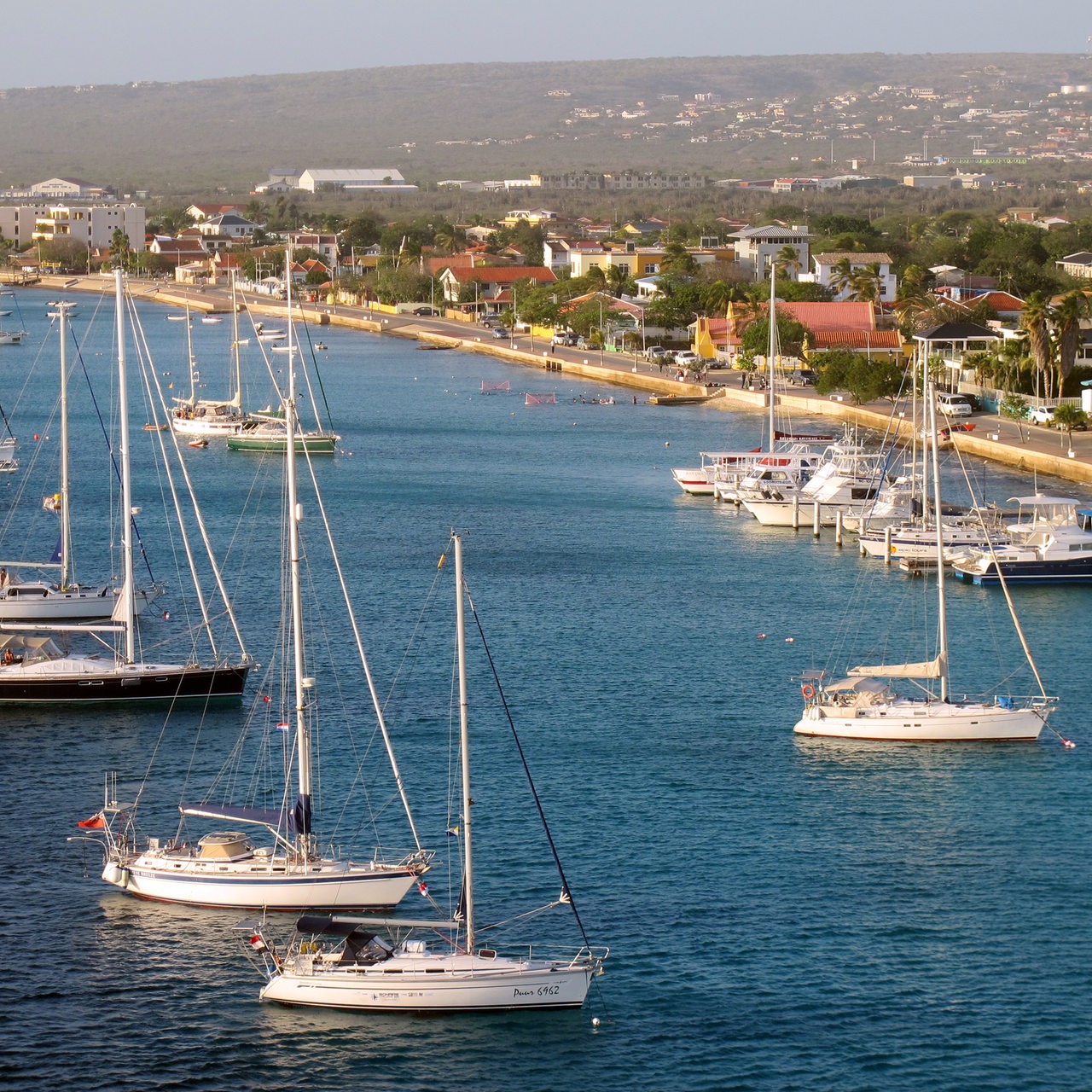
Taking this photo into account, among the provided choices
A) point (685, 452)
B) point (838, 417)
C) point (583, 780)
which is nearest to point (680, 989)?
point (583, 780)

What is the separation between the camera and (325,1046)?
21344 millimetres

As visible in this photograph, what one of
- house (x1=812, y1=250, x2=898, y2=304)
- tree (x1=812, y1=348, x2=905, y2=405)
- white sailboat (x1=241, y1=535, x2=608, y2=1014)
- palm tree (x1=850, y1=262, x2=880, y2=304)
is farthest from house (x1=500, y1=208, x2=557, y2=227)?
white sailboat (x1=241, y1=535, x2=608, y2=1014)

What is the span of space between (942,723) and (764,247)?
93069mm

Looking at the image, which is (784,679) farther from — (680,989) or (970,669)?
(680,989)

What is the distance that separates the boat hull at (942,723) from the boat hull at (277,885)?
9746mm

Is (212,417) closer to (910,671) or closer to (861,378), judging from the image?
(861,378)

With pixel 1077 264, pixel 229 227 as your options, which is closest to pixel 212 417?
pixel 1077 264

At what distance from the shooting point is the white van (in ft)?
227

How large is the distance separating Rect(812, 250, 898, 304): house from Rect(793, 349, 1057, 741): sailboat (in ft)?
237

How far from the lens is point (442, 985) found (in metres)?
21.7

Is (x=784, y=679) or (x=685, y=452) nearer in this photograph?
(x=784, y=679)

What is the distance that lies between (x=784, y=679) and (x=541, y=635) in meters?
5.61

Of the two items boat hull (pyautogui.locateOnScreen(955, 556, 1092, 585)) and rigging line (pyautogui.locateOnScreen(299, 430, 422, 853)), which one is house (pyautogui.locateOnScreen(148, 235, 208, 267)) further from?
rigging line (pyautogui.locateOnScreen(299, 430, 422, 853))

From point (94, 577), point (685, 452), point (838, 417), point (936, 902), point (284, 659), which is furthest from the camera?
point (838, 417)
